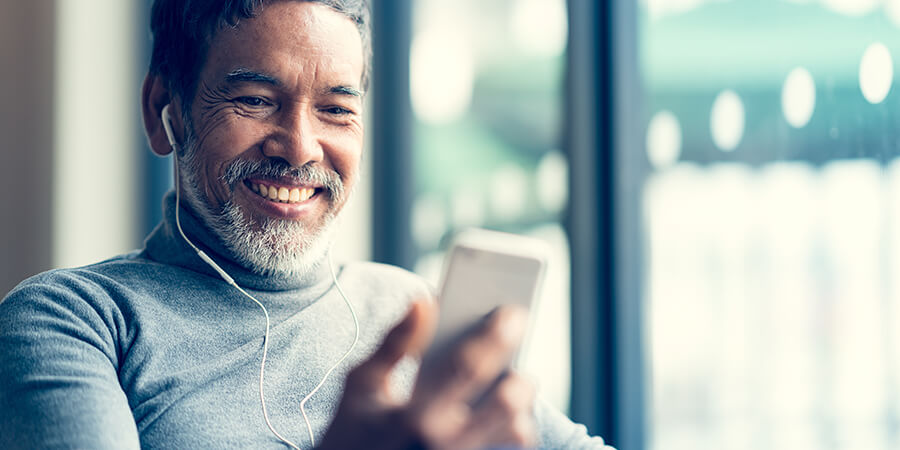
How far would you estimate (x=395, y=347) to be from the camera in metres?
0.60

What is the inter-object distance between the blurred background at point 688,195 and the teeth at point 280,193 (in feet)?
2.62

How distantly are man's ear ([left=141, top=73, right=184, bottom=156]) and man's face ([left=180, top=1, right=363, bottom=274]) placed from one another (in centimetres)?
6

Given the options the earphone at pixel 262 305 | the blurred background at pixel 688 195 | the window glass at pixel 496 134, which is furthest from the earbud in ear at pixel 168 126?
the blurred background at pixel 688 195

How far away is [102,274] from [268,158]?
0.84 feet

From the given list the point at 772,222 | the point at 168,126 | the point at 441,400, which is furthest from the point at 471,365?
the point at 772,222

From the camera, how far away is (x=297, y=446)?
93 centimetres

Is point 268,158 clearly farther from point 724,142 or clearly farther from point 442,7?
point 442,7

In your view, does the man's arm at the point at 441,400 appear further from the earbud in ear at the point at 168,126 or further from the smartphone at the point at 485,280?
the earbud in ear at the point at 168,126

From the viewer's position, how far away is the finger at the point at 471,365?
1.92ft

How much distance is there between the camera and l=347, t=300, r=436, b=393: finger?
1.95 feet

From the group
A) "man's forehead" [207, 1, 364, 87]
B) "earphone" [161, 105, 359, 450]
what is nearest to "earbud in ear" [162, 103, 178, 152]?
"earphone" [161, 105, 359, 450]

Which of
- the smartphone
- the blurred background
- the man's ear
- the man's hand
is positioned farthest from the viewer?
the blurred background

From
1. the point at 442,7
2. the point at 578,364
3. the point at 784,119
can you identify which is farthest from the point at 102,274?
the point at 442,7

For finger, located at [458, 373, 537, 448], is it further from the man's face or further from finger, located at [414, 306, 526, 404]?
the man's face
